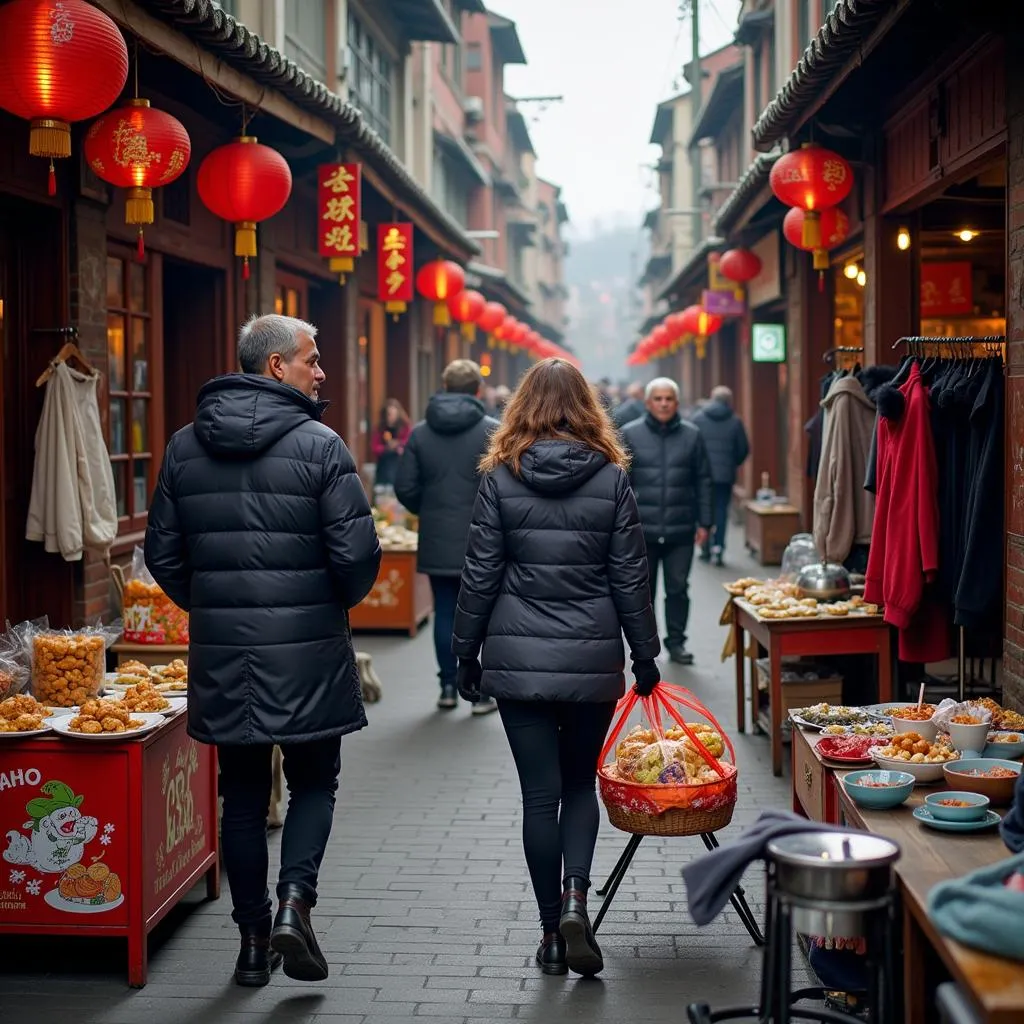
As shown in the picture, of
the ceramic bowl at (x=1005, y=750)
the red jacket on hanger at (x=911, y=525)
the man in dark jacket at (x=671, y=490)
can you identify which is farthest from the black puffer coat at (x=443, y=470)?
the ceramic bowl at (x=1005, y=750)

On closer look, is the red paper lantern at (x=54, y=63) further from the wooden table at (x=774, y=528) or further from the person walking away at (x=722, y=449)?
the person walking away at (x=722, y=449)

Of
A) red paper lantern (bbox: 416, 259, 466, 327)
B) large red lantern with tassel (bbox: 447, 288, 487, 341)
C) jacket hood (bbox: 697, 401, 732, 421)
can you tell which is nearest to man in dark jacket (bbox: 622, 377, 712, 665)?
jacket hood (bbox: 697, 401, 732, 421)

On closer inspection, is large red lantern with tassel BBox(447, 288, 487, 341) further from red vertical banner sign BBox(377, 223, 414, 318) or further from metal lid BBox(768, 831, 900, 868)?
metal lid BBox(768, 831, 900, 868)

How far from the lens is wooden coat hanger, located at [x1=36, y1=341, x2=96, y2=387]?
7.63 metres

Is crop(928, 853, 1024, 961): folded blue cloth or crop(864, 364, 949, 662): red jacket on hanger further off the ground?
crop(864, 364, 949, 662): red jacket on hanger

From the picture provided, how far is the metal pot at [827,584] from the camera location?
8.31 meters

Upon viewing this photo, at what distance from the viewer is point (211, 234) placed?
11.2 m

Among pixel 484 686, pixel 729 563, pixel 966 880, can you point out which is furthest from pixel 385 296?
pixel 966 880

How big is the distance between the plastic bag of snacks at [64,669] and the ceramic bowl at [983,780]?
3.29 meters

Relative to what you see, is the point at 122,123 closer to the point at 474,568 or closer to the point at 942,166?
the point at 474,568

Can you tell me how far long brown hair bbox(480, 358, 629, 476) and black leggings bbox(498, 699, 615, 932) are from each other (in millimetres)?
902

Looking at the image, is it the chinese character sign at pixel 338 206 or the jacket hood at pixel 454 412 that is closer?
the jacket hood at pixel 454 412

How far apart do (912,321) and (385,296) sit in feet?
23.5

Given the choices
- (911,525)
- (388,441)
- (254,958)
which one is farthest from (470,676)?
(388,441)
